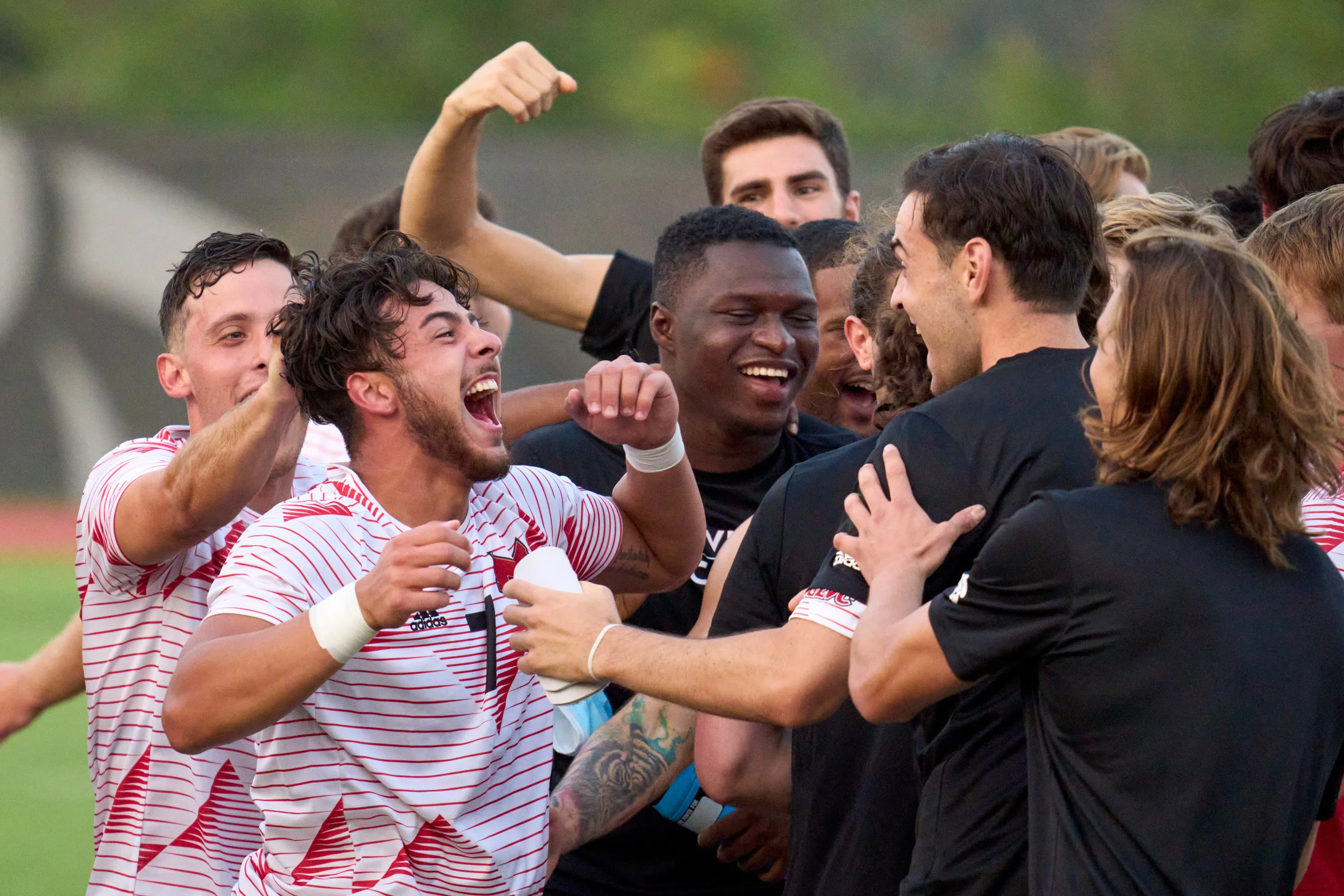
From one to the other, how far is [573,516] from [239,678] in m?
1.02

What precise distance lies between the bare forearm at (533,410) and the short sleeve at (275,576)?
6.27 feet

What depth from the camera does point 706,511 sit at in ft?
13.6

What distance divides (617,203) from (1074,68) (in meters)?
15.1

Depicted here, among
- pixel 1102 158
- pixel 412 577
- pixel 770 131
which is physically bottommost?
pixel 412 577

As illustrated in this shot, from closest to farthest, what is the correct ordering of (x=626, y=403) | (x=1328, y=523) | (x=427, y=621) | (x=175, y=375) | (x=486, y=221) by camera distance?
(x=427, y=621)
(x=1328, y=523)
(x=626, y=403)
(x=175, y=375)
(x=486, y=221)

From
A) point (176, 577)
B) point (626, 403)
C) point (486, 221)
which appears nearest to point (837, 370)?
point (486, 221)

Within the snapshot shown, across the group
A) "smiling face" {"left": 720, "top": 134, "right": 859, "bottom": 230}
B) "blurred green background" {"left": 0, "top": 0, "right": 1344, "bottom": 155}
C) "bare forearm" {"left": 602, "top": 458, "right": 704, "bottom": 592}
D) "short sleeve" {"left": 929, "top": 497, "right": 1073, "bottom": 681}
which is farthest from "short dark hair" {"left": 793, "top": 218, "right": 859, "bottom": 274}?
"blurred green background" {"left": 0, "top": 0, "right": 1344, "bottom": 155}

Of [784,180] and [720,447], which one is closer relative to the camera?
[720,447]

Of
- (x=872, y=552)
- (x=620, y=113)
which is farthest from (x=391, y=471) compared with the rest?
(x=620, y=113)

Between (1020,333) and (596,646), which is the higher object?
(1020,333)

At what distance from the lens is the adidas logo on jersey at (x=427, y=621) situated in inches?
115

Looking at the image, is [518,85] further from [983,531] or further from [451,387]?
[983,531]

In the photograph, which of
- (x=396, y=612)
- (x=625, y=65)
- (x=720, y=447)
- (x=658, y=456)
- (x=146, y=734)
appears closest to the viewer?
(x=396, y=612)

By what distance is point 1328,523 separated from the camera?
3104 mm
